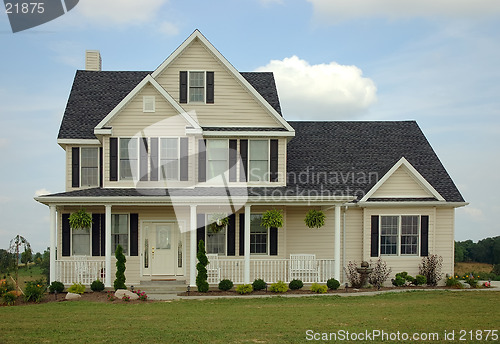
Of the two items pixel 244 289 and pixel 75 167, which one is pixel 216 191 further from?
pixel 75 167

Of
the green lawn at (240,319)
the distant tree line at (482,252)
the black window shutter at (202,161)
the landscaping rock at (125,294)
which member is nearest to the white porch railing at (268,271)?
the green lawn at (240,319)

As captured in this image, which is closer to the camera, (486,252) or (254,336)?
(254,336)

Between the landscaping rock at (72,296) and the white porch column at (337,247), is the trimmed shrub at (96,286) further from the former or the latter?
the white porch column at (337,247)

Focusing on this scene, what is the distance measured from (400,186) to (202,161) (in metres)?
8.47

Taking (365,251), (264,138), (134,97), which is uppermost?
(134,97)

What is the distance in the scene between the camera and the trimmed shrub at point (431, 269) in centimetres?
2198

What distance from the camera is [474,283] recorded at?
21969mm

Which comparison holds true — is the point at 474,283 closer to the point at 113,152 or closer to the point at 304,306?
the point at 304,306

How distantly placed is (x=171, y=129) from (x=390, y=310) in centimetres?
1090

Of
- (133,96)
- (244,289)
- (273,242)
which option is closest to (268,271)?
(273,242)

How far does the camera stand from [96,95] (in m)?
24.4

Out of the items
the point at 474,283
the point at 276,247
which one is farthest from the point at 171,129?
the point at 474,283

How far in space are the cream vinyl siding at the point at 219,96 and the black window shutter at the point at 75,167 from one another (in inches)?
184

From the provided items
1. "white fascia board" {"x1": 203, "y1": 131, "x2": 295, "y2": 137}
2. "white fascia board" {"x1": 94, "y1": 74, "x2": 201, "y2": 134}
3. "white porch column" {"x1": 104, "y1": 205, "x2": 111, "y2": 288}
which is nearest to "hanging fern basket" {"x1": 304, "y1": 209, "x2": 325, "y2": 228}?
"white fascia board" {"x1": 203, "y1": 131, "x2": 295, "y2": 137}
